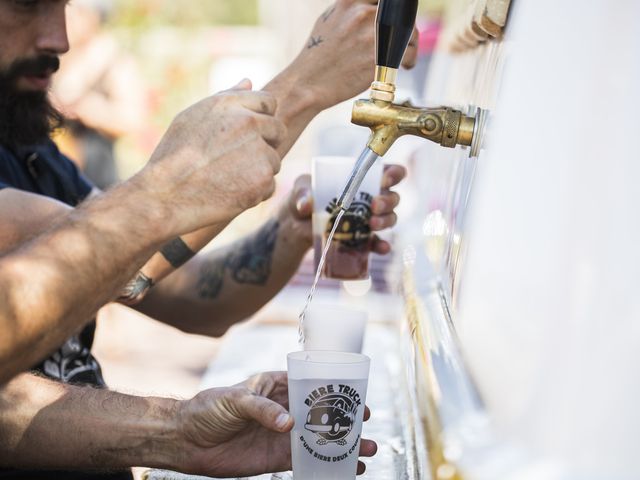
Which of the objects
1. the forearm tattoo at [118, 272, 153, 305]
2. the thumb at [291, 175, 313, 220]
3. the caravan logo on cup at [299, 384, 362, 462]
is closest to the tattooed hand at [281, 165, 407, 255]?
the thumb at [291, 175, 313, 220]

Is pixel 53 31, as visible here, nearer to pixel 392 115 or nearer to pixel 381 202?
pixel 381 202

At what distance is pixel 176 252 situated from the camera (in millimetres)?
2387

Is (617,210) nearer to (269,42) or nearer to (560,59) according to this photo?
(560,59)

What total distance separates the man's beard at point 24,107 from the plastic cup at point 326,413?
1.35 meters

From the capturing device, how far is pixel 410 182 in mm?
4391

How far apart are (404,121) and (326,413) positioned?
0.54 metres

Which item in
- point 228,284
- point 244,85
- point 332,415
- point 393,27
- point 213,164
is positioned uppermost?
point 393,27

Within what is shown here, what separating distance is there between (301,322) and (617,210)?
3.46 ft

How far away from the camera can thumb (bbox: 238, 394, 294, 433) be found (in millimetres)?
1381

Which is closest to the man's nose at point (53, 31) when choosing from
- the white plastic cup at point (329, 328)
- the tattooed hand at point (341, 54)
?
the tattooed hand at point (341, 54)

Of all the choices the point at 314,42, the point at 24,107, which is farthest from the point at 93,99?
the point at 314,42

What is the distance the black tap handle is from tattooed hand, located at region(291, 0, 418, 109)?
56 centimetres

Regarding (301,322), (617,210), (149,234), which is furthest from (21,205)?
(617,210)

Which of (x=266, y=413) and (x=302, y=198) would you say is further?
(x=302, y=198)
